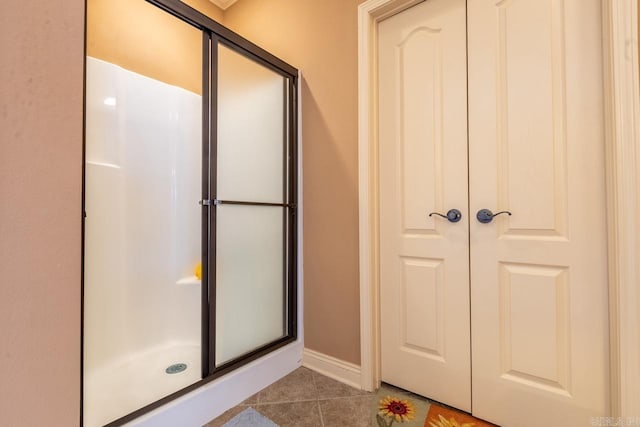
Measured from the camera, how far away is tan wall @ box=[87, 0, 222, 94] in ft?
4.49

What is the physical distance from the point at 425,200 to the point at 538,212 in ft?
1.53

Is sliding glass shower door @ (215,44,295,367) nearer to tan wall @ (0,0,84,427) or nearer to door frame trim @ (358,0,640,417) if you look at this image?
tan wall @ (0,0,84,427)

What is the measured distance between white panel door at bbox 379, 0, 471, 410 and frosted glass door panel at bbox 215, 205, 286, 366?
65 cm

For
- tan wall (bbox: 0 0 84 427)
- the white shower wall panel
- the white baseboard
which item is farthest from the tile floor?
tan wall (bbox: 0 0 84 427)

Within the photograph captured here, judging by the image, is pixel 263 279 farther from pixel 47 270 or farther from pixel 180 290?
pixel 47 270

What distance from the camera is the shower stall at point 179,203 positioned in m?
1.34

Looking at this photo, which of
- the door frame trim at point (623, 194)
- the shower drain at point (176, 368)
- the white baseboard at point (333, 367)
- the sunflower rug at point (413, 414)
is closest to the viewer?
the door frame trim at point (623, 194)

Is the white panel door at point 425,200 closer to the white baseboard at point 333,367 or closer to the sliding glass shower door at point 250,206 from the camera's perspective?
the white baseboard at point 333,367

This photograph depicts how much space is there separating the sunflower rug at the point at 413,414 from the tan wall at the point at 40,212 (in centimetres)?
128

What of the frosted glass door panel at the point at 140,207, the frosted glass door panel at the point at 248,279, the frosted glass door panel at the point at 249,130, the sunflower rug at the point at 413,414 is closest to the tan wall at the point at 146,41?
the frosted glass door panel at the point at 140,207

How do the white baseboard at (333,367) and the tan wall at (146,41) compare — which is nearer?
the tan wall at (146,41)

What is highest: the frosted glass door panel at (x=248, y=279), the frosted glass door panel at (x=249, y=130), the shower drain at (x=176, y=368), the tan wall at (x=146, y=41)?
the tan wall at (x=146, y=41)

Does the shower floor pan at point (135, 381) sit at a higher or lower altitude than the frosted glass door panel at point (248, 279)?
lower

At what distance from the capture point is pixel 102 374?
4.13 feet
